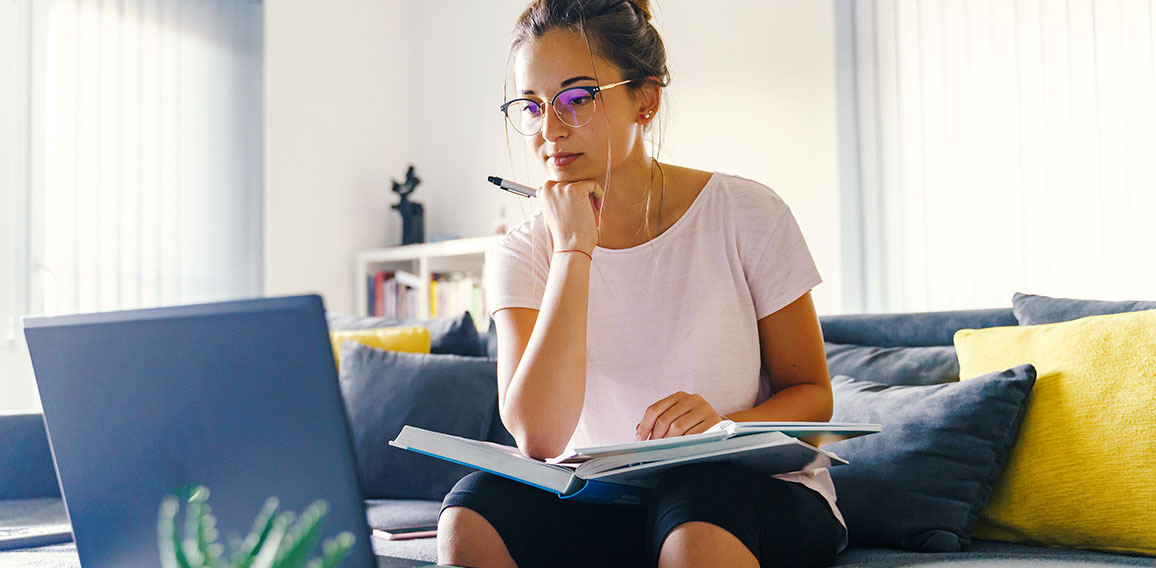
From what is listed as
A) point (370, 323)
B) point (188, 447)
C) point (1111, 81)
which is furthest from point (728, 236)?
point (1111, 81)

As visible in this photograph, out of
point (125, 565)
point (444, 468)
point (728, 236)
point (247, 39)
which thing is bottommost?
point (444, 468)

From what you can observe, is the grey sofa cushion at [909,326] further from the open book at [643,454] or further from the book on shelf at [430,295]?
the book on shelf at [430,295]

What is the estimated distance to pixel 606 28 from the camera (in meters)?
1.34

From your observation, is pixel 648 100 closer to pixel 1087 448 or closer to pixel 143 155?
pixel 1087 448

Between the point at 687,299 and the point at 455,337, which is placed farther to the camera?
the point at 455,337

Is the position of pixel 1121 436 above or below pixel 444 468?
above

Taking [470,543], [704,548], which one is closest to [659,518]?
[704,548]

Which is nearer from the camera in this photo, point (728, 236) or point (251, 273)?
point (728, 236)

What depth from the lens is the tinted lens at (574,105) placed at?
129 centimetres

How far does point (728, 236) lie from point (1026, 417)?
565mm

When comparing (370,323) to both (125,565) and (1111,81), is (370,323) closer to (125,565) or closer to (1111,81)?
(125,565)

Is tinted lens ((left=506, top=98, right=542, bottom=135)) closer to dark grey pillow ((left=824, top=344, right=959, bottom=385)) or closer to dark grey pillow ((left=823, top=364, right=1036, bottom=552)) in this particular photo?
dark grey pillow ((left=823, top=364, right=1036, bottom=552))

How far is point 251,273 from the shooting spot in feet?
13.1

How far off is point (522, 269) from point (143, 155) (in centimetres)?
278
